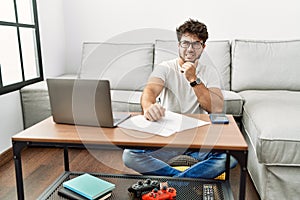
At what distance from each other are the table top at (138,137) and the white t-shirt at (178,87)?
41cm

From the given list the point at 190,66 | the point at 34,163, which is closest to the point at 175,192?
the point at 190,66

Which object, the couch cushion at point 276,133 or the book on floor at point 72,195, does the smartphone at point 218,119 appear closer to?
the couch cushion at point 276,133

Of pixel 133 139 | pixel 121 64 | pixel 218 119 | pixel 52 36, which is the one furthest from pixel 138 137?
pixel 52 36

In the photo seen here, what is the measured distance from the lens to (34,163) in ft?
7.14

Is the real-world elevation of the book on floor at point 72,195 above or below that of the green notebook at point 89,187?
below

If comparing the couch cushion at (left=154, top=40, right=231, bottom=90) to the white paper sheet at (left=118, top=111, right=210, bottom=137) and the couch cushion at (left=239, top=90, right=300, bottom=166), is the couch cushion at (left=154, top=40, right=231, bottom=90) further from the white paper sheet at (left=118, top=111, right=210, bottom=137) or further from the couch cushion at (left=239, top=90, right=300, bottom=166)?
the white paper sheet at (left=118, top=111, right=210, bottom=137)

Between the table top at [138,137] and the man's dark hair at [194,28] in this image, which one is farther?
the man's dark hair at [194,28]

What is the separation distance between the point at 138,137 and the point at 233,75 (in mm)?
1781

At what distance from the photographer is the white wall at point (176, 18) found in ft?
9.30

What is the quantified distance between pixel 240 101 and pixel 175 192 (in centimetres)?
124

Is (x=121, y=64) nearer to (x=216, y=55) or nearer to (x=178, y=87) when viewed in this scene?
(x=216, y=55)

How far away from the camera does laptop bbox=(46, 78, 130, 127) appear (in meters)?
1.12

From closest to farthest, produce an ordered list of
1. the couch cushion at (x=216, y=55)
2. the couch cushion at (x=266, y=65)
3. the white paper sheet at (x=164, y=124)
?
1. the white paper sheet at (x=164, y=124)
2. the couch cushion at (x=266, y=65)
3. the couch cushion at (x=216, y=55)

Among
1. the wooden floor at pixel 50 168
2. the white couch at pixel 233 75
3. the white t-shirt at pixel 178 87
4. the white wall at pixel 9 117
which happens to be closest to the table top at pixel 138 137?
the white t-shirt at pixel 178 87
